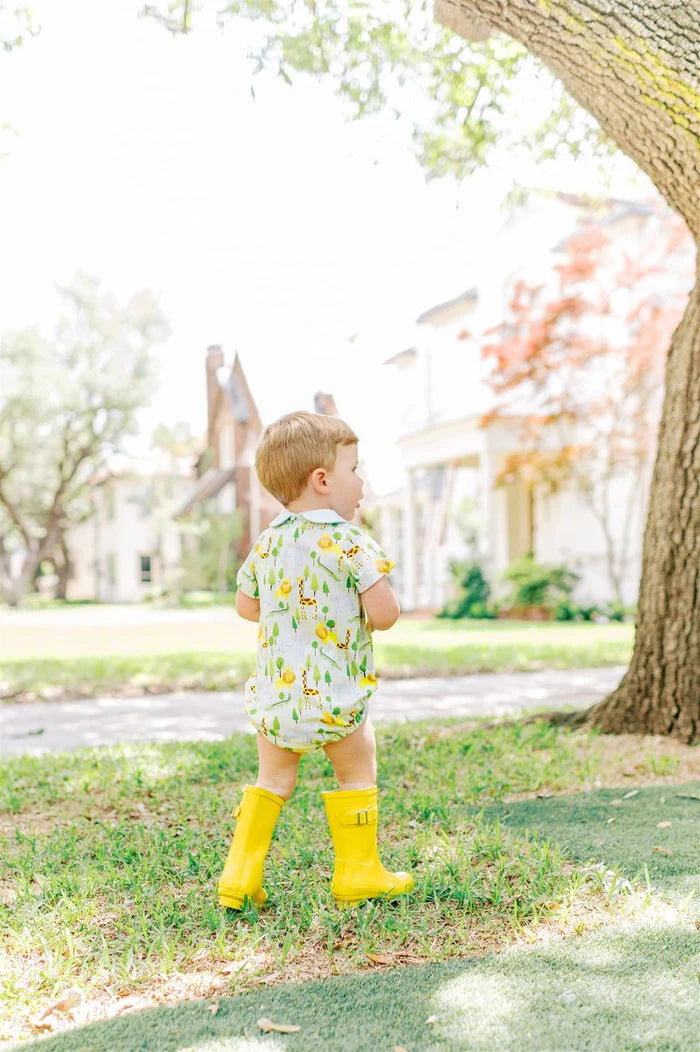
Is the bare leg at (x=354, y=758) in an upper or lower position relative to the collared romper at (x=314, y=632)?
lower

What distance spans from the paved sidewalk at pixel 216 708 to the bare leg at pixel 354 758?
326 centimetres

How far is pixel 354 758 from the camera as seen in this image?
9.42 ft

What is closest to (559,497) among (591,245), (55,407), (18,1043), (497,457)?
(497,457)

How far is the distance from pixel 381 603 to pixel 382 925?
2.73 feet

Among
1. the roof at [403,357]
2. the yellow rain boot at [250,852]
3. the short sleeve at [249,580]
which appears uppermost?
the roof at [403,357]

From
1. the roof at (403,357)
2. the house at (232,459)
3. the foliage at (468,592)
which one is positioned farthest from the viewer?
the house at (232,459)

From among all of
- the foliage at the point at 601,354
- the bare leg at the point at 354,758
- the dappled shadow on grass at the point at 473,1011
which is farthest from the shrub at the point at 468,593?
the dappled shadow on grass at the point at 473,1011

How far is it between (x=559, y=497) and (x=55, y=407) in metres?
20.4

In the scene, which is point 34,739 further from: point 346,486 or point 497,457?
point 497,457

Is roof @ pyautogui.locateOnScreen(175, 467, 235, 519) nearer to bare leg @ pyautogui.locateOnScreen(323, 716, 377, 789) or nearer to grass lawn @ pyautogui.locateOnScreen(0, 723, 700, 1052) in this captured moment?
grass lawn @ pyautogui.locateOnScreen(0, 723, 700, 1052)

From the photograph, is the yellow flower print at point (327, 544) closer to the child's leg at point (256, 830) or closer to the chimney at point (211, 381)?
the child's leg at point (256, 830)

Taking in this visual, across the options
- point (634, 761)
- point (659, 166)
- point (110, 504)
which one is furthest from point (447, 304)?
point (110, 504)

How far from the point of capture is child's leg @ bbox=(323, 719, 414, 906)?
2.83m

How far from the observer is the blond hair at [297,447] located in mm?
2820
